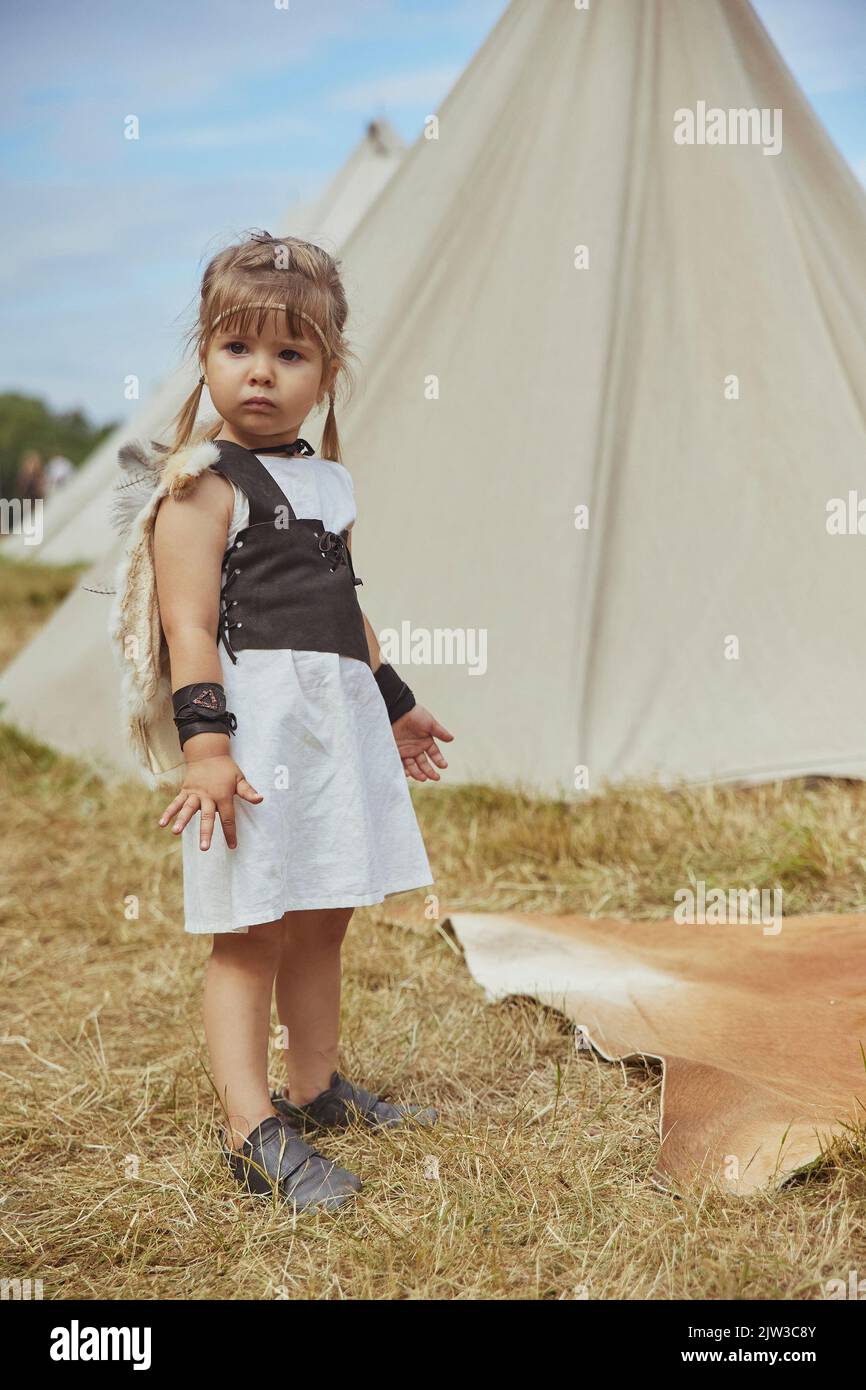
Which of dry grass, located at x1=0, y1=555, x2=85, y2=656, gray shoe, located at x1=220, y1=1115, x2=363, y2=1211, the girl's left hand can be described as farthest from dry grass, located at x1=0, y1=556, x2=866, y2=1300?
dry grass, located at x1=0, y1=555, x2=85, y2=656

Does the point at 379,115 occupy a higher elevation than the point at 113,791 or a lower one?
higher

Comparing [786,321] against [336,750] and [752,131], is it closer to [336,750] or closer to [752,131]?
[752,131]

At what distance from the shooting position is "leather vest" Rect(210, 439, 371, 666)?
144cm

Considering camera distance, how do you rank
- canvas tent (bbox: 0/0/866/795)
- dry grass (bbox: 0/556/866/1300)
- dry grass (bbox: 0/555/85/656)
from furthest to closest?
dry grass (bbox: 0/555/85/656)
canvas tent (bbox: 0/0/866/795)
dry grass (bbox: 0/556/866/1300)

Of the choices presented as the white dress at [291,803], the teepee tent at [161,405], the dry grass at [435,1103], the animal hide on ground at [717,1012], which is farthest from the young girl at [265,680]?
the teepee tent at [161,405]

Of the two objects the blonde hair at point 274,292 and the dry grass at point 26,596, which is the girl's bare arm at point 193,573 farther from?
the dry grass at point 26,596

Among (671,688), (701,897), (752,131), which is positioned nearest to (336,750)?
(701,897)

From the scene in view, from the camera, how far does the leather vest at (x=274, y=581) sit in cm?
144

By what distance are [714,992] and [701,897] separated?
0.45 metres

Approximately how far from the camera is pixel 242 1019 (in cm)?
146

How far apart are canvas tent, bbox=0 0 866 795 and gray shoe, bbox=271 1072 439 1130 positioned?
138 centimetres

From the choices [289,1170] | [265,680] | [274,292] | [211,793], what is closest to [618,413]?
[274,292]

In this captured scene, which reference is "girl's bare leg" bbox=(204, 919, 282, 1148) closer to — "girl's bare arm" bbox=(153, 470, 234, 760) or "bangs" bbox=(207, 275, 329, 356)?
"girl's bare arm" bbox=(153, 470, 234, 760)
